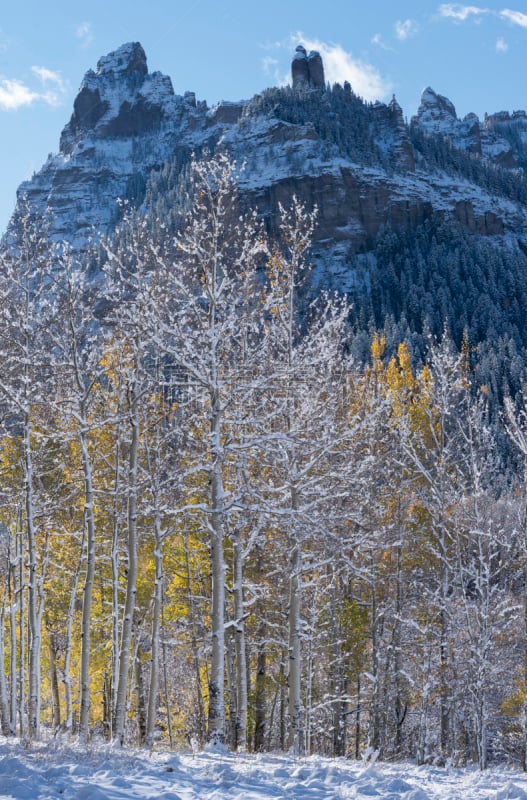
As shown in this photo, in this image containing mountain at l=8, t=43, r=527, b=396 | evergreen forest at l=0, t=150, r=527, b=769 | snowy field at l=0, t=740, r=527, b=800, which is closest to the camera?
snowy field at l=0, t=740, r=527, b=800

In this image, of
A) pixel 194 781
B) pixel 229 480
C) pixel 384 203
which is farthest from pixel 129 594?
pixel 384 203

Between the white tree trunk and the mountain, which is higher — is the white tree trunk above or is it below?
below

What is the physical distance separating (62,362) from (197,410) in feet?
10.1

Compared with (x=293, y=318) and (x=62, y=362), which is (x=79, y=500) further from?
(x=293, y=318)

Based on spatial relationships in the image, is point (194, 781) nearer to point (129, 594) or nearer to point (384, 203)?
point (129, 594)

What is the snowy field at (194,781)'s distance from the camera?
545 cm

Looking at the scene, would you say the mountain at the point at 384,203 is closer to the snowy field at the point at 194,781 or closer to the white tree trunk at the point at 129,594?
the white tree trunk at the point at 129,594

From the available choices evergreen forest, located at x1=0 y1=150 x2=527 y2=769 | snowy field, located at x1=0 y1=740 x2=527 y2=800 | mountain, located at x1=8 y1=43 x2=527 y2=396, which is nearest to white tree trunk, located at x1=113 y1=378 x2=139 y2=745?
evergreen forest, located at x1=0 y1=150 x2=527 y2=769

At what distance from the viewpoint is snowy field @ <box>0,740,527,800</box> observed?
5453 mm

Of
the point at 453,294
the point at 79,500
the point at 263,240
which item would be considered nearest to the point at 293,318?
the point at 263,240

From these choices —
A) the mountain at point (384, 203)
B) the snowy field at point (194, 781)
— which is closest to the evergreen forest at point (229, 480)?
the snowy field at point (194, 781)

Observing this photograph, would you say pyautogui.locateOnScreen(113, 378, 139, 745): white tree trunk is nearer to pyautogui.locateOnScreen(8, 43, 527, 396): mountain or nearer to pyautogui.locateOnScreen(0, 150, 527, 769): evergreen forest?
pyautogui.locateOnScreen(0, 150, 527, 769): evergreen forest

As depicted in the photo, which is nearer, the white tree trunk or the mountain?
the white tree trunk

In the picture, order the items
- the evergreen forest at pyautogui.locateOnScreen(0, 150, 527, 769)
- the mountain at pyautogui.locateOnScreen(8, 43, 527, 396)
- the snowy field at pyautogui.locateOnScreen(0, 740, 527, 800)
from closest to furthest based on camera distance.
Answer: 1. the snowy field at pyautogui.locateOnScreen(0, 740, 527, 800)
2. the evergreen forest at pyautogui.locateOnScreen(0, 150, 527, 769)
3. the mountain at pyautogui.locateOnScreen(8, 43, 527, 396)
